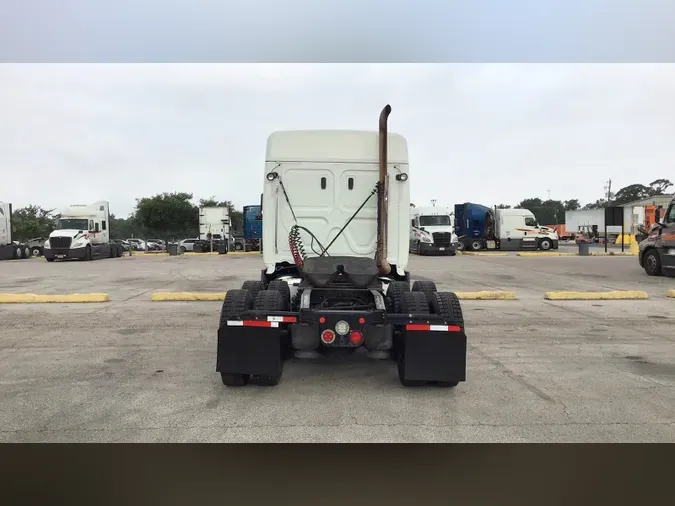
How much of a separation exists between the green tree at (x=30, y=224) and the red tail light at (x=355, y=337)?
52353mm

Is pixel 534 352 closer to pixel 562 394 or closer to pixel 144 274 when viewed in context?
pixel 562 394

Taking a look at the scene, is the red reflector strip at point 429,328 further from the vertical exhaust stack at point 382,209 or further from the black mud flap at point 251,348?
the black mud flap at point 251,348

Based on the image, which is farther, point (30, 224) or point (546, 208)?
point (546, 208)

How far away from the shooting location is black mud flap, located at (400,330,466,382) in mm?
5074

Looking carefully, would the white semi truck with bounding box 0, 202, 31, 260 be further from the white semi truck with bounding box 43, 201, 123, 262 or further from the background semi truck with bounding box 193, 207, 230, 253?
the background semi truck with bounding box 193, 207, 230, 253

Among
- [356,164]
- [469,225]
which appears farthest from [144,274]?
[469,225]

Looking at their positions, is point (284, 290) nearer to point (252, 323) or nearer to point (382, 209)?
point (252, 323)

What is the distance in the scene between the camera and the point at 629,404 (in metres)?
4.92

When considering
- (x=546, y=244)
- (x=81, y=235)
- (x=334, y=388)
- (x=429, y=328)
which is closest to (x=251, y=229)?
(x=81, y=235)

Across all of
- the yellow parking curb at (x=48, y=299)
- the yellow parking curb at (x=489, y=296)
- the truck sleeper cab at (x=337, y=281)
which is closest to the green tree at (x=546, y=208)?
the yellow parking curb at (x=489, y=296)

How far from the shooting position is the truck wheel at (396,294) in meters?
5.50

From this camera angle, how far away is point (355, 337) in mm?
5020

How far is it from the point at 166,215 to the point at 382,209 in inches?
2172

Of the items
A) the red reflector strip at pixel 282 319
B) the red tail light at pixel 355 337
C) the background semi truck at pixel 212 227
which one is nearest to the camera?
the red tail light at pixel 355 337
